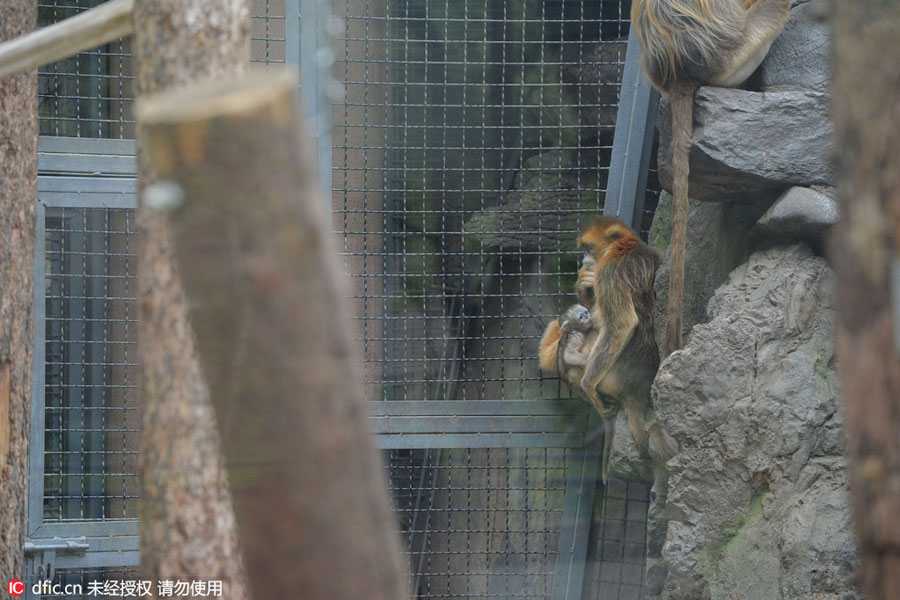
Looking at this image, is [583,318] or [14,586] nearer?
[14,586]

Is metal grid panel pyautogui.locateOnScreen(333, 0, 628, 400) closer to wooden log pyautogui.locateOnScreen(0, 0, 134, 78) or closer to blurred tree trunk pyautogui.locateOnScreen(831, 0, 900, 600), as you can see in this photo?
wooden log pyautogui.locateOnScreen(0, 0, 134, 78)

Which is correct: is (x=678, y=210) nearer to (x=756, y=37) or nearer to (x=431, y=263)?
(x=756, y=37)

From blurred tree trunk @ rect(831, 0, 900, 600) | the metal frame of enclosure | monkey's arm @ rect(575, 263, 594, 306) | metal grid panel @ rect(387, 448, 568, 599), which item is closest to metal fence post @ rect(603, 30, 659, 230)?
the metal frame of enclosure

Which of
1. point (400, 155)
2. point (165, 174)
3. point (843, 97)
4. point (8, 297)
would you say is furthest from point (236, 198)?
point (400, 155)

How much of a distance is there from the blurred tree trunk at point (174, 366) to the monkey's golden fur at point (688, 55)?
2.28 metres

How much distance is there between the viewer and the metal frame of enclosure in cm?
518

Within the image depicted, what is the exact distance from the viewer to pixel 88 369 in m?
6.10

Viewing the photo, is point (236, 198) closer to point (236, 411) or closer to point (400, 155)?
point (236, 411)

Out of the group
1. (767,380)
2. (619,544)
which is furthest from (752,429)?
(619,544)

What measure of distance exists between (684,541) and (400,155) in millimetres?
2734

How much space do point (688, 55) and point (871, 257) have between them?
324 cm

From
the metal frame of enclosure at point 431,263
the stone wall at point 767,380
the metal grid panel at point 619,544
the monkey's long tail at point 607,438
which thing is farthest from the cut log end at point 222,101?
the metal grid panel at point 619,544

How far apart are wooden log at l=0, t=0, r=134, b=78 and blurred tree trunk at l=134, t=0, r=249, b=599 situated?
0.08 m

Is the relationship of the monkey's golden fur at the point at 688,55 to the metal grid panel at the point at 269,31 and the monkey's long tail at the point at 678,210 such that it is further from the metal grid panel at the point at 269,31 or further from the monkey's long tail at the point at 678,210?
the metal grid panel at the point at 269,31
